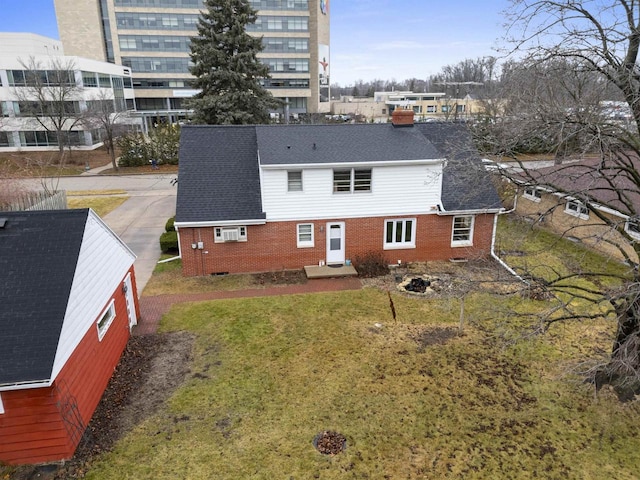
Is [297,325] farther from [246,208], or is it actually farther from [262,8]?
[262,8]

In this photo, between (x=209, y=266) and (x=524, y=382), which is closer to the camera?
(x=524, y=382)

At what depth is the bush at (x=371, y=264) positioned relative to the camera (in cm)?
1869

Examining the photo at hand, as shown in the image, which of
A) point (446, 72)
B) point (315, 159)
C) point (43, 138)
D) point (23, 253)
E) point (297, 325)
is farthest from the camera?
point (446, 72)

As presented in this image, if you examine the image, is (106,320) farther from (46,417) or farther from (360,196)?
(360,196)

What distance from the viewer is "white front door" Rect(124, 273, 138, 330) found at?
13469mm

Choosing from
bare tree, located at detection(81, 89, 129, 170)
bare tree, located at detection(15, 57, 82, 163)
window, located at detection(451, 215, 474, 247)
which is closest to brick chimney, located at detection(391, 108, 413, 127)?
window, located at detection(451, 215, 474, 247)

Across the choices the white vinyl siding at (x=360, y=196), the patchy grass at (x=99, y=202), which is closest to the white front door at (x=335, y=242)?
the white vinyl siding at (x=360, y=196)

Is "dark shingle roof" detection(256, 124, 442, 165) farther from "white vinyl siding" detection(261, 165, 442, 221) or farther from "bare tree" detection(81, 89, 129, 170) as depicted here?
"bare tree" detection(81, 89, 129, 170)

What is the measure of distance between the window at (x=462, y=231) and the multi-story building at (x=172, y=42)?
5809 centimetres

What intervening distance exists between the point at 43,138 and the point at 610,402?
60245 millimetres

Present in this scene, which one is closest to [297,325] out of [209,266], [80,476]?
[209,266]

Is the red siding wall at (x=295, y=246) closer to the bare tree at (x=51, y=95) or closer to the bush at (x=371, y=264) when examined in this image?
the bush at (x=371, y=264)

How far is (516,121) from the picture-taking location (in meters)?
10.2

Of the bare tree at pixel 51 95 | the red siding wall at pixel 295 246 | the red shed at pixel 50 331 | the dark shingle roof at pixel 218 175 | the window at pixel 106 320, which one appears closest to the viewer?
the red shed at pixel 50 331
